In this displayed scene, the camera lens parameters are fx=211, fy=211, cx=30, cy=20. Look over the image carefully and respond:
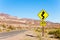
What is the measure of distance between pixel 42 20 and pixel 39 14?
121 centimetres

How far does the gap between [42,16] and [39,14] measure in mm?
631

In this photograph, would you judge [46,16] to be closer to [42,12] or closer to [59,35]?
[42,12]

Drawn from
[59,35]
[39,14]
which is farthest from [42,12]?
[59,35]

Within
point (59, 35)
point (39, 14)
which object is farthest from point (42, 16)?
point (59, 35)

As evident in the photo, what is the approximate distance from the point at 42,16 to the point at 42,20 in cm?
85

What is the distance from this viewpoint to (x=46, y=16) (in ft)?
117

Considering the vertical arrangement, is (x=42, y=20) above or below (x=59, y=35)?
above

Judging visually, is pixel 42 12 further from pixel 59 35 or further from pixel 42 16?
pixel 59 35

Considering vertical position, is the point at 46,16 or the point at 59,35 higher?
the point at 46,16

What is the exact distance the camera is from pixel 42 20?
119 feet

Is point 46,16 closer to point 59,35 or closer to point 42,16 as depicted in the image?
point 42,16

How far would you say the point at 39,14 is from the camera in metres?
36.1

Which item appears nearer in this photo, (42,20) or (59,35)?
(59,35)

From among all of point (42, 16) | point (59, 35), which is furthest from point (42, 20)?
point (59, 35)
